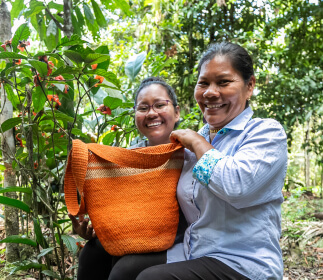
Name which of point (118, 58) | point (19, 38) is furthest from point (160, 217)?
point (118, 58)

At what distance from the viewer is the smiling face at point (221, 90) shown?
1.28 m

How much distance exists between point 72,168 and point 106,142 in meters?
0.79

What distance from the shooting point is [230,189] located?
1.04 m

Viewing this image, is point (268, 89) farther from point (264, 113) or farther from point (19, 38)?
point (19, 38)

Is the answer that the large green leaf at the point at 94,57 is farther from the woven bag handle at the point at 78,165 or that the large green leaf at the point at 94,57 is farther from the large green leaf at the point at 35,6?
the large green leaf at the point at 35,6

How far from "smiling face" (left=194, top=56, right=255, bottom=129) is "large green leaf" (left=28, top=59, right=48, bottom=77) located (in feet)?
A: 2.08

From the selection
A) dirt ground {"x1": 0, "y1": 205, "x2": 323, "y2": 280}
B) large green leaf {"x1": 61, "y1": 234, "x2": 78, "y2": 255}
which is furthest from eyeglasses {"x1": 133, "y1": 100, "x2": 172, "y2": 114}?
dirt ground {"x1": 0, "y1": 205, "x2": 323, "y2": 280}

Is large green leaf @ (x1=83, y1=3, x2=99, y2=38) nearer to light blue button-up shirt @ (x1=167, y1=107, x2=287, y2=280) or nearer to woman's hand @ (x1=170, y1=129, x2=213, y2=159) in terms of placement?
woman's hand @ (x1=170, y1=129, x2=213, y2=159)

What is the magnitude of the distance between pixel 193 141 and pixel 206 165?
0.13 m

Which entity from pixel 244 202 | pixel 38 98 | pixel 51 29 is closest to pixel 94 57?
pixel 38 98

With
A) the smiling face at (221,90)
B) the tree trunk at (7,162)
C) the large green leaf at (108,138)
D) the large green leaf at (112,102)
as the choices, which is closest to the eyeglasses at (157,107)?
the large green leaf at (112,102)

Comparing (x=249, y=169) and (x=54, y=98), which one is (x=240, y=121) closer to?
(x=249, y=169)

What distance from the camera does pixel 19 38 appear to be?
1.55 meters

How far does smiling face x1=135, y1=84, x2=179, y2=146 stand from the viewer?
161 centimetres
